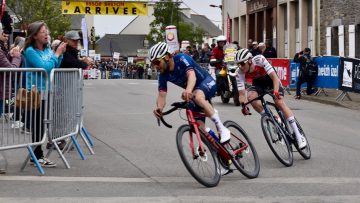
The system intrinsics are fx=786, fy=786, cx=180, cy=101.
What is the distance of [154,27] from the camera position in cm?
→ 10700

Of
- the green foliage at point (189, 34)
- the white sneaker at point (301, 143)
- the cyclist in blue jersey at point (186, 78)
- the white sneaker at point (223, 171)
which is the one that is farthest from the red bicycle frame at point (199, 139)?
the green foliage at point (189, 34)

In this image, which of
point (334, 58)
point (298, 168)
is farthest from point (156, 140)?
point (334, 58)

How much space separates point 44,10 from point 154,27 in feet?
135

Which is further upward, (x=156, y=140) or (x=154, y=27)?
(x=154, y=27)

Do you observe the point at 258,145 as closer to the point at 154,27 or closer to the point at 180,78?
the point at 180,78

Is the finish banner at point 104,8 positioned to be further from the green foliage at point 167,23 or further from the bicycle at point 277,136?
the bicycle at point 277,136

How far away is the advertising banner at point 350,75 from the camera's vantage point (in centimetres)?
2211

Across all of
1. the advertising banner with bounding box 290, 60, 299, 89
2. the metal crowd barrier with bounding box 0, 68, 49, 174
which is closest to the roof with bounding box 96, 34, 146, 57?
the advertising banner with bounding box 290, 60, 299, 89

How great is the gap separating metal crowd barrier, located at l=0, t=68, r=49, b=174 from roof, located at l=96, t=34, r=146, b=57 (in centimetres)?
12812

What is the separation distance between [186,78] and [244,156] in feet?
3.84

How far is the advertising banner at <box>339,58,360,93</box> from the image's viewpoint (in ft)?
72.5

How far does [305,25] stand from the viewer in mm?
40312

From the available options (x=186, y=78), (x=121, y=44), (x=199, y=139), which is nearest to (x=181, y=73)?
(x=186, y=78)

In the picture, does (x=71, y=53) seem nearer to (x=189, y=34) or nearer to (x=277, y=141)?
(x=277, y=141)
